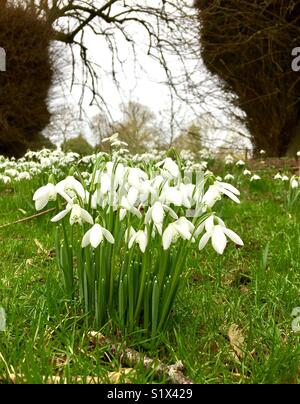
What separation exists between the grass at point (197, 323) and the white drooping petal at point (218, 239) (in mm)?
397

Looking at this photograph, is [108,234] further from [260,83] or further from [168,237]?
[260,83]

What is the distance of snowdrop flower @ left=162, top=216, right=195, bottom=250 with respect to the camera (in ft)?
5.59

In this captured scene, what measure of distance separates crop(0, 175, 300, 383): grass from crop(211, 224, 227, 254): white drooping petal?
0.40 m

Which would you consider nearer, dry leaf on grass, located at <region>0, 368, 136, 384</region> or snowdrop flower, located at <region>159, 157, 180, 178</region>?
dry leaf on grass, located at <region>0, 368, 136, 384</region>

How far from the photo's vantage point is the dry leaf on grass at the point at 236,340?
6.28 feet

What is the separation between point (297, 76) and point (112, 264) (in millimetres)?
9432

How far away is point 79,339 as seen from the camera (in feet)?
6.29

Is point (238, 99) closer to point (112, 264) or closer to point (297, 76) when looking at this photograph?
point (297, 76)

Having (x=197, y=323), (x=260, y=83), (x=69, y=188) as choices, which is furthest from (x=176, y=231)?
(x=260, y=83)

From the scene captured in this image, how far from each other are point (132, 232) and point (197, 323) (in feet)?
1.48

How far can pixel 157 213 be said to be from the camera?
5.58ft
